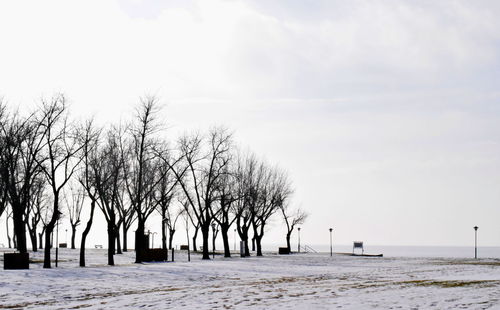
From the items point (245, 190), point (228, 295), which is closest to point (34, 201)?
point (245, 190)

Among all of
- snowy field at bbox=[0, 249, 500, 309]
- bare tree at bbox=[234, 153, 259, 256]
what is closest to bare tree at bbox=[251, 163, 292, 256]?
bare tree at bbox=[234, 153, 259, 256]

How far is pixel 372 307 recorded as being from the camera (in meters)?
15.3

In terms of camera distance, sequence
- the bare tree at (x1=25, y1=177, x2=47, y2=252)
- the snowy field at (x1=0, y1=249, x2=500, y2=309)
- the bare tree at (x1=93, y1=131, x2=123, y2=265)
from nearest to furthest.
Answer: the snowy field at (x1=0, y1=249, x2=500, y2=309)
the bare tree at (x1=93, y1=131, x2=123, y2=265)
the bare tree at (x1=25, y1=177, x2=47, y2=252)

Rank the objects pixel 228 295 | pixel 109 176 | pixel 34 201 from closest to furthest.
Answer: pixel 228 295, pixel 109 176, pixel 34 201

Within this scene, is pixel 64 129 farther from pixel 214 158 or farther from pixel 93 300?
pixel 93 300

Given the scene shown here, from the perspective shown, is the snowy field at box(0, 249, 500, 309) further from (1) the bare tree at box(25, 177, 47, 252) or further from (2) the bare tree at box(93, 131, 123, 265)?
(1) the bare tree at box(25, 177, 47, 252)

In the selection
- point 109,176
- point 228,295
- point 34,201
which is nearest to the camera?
point 228,295

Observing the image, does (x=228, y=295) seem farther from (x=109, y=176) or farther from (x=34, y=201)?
(x=34, y=201)

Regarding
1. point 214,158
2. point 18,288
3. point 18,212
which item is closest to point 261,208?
point 214,158

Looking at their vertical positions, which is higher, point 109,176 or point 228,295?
point 109,176

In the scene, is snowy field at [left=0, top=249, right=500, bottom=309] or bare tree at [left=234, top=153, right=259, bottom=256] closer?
snowy field at [left=0, top=249, right=500, bottom=309]

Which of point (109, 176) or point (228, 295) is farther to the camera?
point (109, 176)

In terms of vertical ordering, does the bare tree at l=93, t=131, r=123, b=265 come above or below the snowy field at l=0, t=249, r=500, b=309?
above

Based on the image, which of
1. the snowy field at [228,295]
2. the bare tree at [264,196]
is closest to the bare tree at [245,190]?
the bare tree at [264,196]
